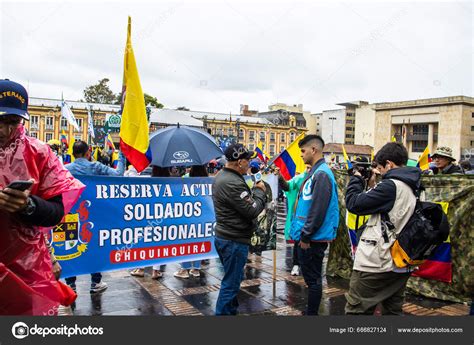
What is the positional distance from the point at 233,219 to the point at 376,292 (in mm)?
1369

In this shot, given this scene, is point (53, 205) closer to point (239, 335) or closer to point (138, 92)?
point (239, 335)

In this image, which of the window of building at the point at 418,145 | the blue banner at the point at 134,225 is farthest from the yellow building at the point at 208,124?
the blue banner at the point at 134,225

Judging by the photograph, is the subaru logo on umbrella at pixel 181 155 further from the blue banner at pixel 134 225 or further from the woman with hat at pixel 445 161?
the woman with hat at pixel 445 161

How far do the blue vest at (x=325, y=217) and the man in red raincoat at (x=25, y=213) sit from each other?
8.34ft

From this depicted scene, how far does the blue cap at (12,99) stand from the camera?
191cm

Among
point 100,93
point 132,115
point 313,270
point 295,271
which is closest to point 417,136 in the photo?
point 100,93

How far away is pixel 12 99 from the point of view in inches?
76.2

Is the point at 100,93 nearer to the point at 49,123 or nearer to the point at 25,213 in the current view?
the point at 49,123

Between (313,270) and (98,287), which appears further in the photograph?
(98,287)

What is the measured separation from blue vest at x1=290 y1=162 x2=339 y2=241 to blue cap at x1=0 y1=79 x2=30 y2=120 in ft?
8.98

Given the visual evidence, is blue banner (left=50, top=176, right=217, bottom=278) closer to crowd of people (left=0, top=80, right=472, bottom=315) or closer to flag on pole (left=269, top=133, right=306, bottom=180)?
crowd of people (left=0, top=80, right=472, bottom=315)

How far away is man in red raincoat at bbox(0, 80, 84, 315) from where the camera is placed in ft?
6.18

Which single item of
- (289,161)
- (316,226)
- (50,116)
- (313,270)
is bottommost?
(313,270)

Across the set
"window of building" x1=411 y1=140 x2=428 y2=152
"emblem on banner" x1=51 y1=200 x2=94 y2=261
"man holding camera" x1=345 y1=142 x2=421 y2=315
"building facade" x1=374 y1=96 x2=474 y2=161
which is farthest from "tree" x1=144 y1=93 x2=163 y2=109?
"window of building" x1=411 y1=140 x2=428 y2=152
